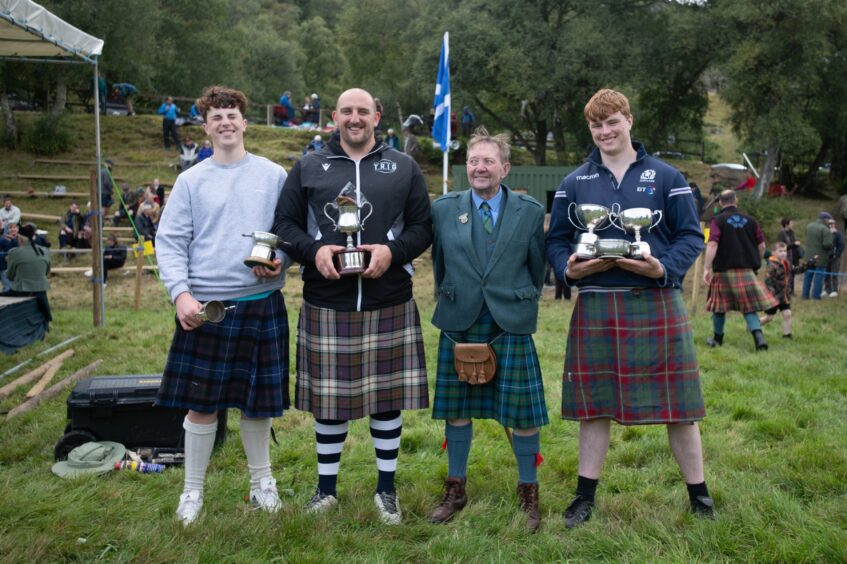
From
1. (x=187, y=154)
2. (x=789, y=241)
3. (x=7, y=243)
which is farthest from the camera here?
(x=187, y=154)

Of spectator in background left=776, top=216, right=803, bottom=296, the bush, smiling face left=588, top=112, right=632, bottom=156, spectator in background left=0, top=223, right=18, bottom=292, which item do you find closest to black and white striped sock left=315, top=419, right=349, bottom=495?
smiling face left=588, top=112, right=632, bottom=156

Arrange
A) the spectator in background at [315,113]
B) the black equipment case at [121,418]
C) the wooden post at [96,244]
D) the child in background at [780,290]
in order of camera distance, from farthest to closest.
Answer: the spectator in background at [315,113] → the child in background at [780,290] → the wooden post at [96,244] → the black equipment case at [121,418]

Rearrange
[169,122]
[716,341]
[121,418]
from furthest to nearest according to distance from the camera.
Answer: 1. [169,122]
2. [716,341]
3. [121,418]

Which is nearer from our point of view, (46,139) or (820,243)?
(820,243)

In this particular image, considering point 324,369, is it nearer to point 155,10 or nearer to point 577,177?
point 577,177

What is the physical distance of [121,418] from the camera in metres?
4.25

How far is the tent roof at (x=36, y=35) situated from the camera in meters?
5.75

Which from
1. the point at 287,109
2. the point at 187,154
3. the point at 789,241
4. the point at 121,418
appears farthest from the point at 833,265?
the point at 287,109

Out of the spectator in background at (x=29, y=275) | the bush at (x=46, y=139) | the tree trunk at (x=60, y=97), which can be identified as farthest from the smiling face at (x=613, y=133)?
the tree trunk at (x=60, y=97)

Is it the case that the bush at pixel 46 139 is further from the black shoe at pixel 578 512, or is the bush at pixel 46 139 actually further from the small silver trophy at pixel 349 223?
the black shoe at pixel 578 512

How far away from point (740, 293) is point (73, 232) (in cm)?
1353

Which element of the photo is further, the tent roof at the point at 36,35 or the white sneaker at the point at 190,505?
the tent roof at the point at 36,35

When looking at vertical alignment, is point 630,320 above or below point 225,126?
below

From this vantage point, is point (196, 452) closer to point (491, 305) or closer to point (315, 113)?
point (491, 305)
